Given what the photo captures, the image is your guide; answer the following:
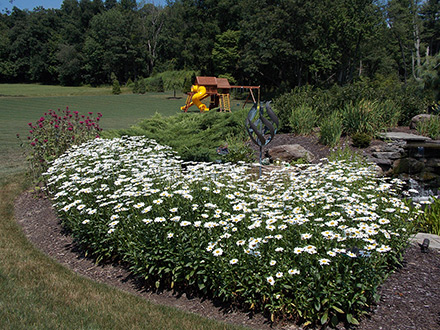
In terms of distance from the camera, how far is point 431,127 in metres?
10.1

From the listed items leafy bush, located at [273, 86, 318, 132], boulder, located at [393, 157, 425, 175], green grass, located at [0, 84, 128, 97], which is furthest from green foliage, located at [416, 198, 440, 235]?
green grass, located at [0, 84, 128, 97]

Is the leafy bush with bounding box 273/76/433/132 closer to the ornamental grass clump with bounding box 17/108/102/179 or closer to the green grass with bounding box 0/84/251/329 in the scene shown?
the ornamental grass clump with bounding box 17/108/102/179

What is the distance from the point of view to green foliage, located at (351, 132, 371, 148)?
347 inches

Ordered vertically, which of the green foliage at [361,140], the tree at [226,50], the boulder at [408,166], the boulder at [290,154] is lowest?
the boulder at [408,166]

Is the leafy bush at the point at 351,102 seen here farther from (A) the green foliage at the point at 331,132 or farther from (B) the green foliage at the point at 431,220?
(B) the green foliage at the point at 431,220

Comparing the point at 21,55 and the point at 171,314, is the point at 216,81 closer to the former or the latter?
the point at 171,314

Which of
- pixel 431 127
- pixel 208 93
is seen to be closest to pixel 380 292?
pixel 431 127

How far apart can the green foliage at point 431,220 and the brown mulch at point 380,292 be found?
0.86 metres

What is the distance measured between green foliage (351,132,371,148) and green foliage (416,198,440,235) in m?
3.83

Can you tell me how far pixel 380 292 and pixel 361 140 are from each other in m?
5.96

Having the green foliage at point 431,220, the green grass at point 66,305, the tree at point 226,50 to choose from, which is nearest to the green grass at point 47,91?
the tree at point 226,50

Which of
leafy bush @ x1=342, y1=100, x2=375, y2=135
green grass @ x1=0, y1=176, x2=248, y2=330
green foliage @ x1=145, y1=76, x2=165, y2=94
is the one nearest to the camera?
green grass @ x1=0, y1=176, x2=248, y2=330

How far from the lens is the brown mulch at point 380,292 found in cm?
308

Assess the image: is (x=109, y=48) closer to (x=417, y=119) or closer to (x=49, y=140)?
(x=417, y=119)
